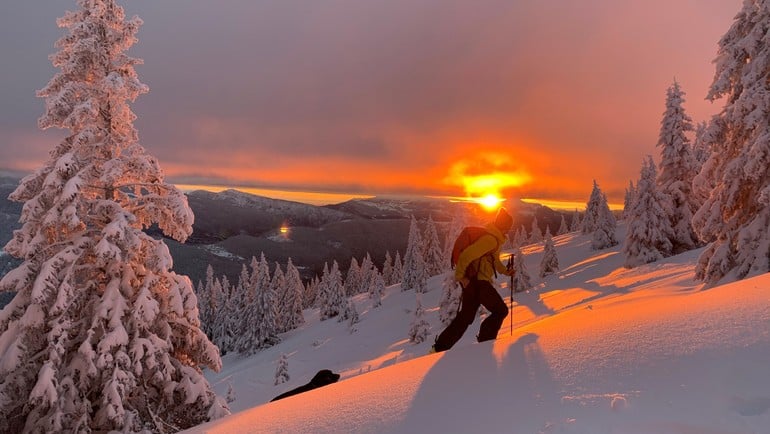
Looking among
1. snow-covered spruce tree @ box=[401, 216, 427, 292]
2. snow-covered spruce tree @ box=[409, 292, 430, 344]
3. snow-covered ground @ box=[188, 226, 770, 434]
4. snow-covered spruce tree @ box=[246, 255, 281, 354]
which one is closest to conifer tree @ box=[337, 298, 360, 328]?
snow-covered spruce tree @ box=[246, 255, 281, 354]

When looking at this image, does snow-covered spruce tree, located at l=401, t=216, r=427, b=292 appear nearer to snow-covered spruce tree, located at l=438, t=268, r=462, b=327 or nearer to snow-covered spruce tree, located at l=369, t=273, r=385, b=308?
snow-covered spruce tree, located at l=369, t=273, r=385, b=308

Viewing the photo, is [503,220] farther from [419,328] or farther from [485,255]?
[419,328]

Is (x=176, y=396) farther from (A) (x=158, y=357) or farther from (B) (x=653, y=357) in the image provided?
(B) (x=653, y=357)

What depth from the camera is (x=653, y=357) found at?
138 inches

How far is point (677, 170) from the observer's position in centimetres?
3186

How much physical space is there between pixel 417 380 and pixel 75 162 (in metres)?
8.79

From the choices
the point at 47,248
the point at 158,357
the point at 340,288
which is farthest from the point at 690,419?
the point at 340,288

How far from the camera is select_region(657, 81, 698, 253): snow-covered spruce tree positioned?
1229 inches

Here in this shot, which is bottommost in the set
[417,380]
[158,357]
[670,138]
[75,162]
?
[158,357]

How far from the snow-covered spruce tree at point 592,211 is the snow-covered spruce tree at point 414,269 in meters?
27.6

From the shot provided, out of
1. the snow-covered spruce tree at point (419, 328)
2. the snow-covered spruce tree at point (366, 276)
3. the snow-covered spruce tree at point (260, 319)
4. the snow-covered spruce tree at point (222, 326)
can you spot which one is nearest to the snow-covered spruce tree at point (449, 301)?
the snow-covered spruce tree at point (419, 328)

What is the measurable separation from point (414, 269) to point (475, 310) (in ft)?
192

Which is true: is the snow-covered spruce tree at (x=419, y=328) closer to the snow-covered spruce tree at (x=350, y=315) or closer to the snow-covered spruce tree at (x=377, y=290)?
the snow-covered spruce tree at (x=350, y=315)

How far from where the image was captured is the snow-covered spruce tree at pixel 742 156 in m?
11.0
